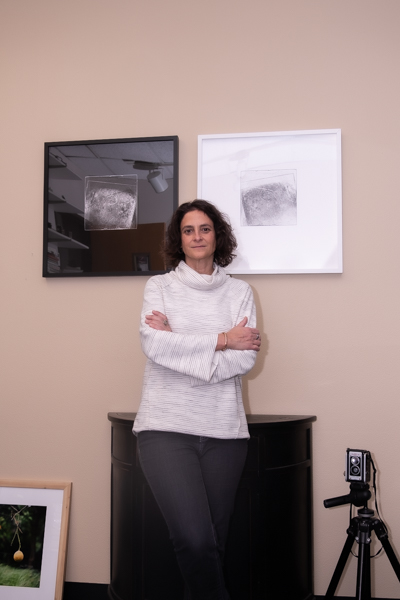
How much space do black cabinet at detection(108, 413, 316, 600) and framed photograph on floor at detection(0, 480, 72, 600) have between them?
1.13ft

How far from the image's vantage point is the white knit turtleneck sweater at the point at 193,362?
186cm

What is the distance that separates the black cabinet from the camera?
2.21m

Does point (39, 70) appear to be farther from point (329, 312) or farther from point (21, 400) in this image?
point (329, 312)

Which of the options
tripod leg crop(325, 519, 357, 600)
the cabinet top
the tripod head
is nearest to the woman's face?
the cabinet top

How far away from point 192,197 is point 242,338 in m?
Answer: 0.99

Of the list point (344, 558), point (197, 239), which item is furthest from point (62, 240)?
point (344, 558)

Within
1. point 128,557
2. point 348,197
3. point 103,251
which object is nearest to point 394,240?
point 348,197

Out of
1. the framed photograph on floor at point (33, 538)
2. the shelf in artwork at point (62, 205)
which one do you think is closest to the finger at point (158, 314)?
the shelf in artwork at point (62, 205)

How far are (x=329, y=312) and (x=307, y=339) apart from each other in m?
0.16

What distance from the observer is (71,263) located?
2.74m

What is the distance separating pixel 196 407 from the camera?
1.87 m

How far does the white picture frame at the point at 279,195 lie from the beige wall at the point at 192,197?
0.20 ft

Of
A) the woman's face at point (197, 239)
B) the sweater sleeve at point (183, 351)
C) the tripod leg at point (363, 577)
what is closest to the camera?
the sweater sleeve at point (183, 351)

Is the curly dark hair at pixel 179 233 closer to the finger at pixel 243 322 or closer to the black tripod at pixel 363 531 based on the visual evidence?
the finger at pixel 243 322
